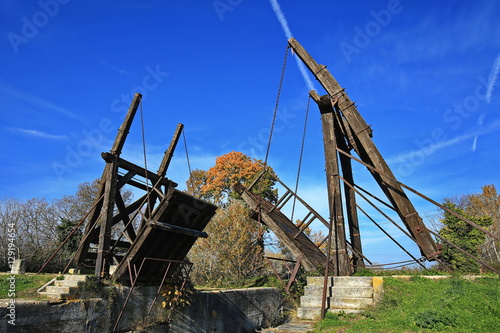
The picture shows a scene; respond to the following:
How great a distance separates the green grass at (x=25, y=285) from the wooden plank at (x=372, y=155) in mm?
9056

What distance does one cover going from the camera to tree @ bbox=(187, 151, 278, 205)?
1089 inches

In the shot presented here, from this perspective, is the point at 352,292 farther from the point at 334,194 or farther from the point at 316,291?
the point at 334,194

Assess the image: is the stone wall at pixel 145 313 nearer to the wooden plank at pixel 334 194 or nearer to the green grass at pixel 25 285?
the green grass at pixel 25 285

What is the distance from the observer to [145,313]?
849 centimetres

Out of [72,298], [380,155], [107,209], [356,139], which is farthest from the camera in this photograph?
[356,139]

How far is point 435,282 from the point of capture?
7812 millimetres

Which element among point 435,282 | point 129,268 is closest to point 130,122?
point 129,268

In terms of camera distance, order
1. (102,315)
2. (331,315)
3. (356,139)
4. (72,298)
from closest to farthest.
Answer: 1. (72,298)
2. (102,315)
3. (331,315)
4. (356,139)

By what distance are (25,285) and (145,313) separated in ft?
9.49

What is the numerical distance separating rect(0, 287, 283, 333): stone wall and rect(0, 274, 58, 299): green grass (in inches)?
30.1

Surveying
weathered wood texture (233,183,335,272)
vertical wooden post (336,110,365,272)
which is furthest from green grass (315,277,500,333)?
weathered wood texture (233,183,335,272)

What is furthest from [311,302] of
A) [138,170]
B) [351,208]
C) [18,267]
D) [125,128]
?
[18,267]

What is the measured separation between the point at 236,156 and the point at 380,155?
840 inches

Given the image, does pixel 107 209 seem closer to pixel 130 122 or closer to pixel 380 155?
pixel 130 122
